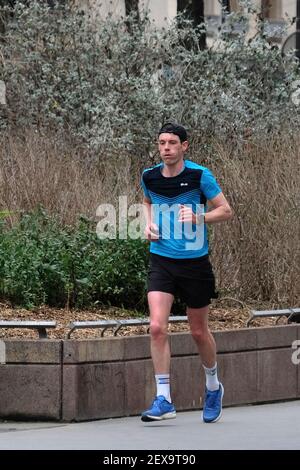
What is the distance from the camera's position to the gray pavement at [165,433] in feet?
28.8

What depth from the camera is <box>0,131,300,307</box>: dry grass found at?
1325 centimetres

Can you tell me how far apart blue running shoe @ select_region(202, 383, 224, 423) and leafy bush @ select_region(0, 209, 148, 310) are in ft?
6.55

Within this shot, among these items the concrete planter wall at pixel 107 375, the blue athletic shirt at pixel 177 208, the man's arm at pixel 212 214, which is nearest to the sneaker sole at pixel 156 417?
the concrete planter wall at pixel 107 375

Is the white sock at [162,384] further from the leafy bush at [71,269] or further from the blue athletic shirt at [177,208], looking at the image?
the leafy bush at [71,269]

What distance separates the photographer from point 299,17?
21.4m

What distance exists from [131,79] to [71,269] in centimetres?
607

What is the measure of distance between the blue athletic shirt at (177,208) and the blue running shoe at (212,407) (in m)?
0.98

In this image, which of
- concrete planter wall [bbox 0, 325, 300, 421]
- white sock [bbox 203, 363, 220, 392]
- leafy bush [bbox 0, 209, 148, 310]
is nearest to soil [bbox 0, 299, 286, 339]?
leafy bush [bbox 0, 209, 148, 310]

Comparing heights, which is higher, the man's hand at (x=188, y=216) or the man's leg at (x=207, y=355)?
the man's hand at (x=188, y=216)

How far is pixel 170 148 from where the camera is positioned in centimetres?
977

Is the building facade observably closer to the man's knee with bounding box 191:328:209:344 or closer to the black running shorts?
the black running shorts

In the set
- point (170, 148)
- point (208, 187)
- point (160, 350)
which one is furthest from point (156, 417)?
point (170, 148)

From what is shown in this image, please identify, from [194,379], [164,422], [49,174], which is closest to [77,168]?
[49,174]

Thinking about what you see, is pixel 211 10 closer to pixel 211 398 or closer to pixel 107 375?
pixel 107 375
